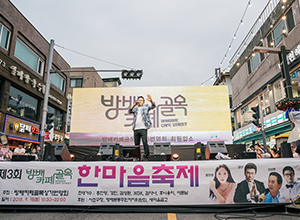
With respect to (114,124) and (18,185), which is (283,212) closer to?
(18,185)

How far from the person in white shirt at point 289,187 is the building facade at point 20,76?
1375 cm

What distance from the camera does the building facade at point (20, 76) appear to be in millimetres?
12353

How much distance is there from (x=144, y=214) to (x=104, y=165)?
3.49ft

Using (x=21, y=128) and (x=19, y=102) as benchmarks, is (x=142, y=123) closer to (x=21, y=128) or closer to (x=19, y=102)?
(x=21, y=128)

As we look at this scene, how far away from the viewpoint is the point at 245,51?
20.1 metres

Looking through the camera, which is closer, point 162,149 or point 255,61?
point 162,149

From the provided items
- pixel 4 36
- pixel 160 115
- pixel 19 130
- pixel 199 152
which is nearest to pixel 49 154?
pixel 199 152

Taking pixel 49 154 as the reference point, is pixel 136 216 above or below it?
below

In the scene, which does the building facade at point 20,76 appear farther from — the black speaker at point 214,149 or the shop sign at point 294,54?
the shop sign at point 294,54

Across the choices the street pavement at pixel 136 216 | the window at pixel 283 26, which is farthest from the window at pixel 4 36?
the window at pixel 283 26

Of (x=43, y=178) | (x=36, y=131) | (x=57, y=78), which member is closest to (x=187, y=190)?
(x=43, y=178)

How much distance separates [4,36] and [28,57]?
8.78 feet

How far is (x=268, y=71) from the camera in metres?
15.7

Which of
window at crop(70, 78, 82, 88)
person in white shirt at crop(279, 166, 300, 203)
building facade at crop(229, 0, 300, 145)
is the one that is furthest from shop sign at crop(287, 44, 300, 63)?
window at crop(70, 78, 82, 88)
